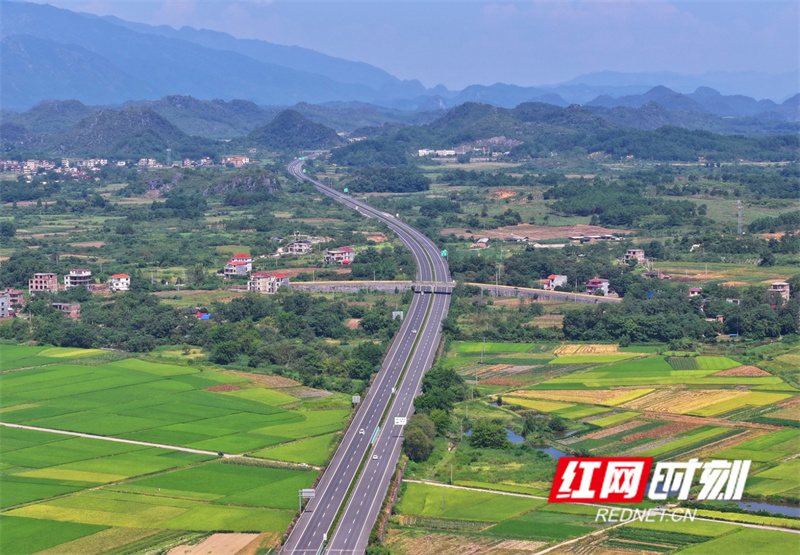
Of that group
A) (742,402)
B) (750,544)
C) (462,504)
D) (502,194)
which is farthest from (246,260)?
(750,544)

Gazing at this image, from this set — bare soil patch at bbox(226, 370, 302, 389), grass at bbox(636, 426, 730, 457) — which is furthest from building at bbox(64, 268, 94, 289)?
grass at bbox(636, 426, 730, 457)

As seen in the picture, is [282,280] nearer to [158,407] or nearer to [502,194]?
[158,407]

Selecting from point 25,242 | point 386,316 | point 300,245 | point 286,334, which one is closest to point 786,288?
point 386,316

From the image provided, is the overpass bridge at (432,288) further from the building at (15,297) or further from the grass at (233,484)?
the grass at (233,484)

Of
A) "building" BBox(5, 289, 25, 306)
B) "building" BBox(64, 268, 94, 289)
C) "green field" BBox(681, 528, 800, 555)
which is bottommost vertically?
"green field" BBox(681, 528, 800, 555)

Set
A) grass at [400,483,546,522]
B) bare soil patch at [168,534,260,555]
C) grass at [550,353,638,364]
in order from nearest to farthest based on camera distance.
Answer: bare soil patch at [168,534,260,555] < grass at [400,483,546,522] < grass at [550,353,638,364]

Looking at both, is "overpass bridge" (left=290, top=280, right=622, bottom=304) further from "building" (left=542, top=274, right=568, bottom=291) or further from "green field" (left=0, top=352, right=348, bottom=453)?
"green field" (left=0, top=352, right=348, bottom=453)

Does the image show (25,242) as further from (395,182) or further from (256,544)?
(256,544)
